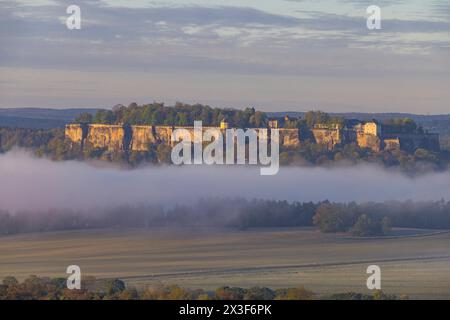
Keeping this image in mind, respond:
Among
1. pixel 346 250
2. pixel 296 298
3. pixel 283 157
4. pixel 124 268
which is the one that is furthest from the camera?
pixel 283 157

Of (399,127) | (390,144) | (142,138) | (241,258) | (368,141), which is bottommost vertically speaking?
(241,258)

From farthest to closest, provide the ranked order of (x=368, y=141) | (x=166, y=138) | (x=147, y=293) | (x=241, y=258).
Answer: (x=368, y=141) < (x=166, y=138) < (x=241, y=258) < (x=147, y=293)

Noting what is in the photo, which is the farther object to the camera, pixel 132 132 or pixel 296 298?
pixel 132 132

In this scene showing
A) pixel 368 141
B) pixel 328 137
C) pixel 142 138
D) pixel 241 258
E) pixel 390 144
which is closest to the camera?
pixel 241 258

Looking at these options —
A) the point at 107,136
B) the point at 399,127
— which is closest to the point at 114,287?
the point at 107,136

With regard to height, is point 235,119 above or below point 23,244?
above

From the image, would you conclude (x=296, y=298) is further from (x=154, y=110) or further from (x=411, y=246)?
(x=154, y=110)

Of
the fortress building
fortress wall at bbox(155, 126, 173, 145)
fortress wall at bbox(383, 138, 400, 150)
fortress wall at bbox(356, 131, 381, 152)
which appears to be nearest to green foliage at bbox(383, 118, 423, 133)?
the fortress building

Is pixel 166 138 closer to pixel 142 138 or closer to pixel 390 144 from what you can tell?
pixel 142 138

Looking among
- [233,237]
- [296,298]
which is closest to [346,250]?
[233,237]
